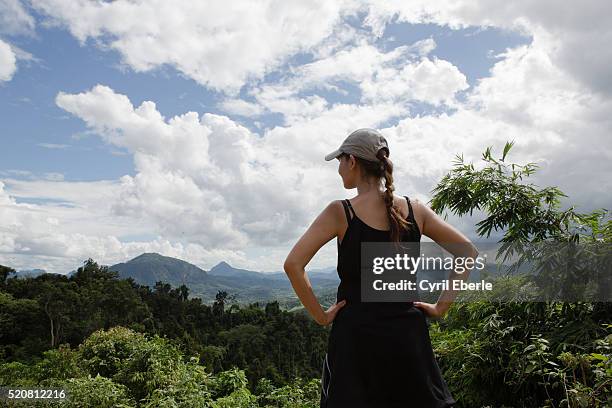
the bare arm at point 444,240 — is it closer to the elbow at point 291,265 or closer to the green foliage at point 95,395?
the elbow at point 291,265

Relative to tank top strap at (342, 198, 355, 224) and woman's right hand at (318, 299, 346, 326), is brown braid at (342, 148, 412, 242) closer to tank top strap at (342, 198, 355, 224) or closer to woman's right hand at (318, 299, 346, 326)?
tank top strap at (342, 198, 355, 224)

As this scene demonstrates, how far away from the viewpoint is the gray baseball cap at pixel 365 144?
1.28 m

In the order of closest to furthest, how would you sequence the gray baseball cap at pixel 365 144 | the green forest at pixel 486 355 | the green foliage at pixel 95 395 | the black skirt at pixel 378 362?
the black skirt at pixel 378 362, the gray baseball cap at pixel 365 144, the green forest at pixel 486 355, the green foliage at pixel 95 395

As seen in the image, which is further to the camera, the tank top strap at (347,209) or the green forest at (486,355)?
the green forest at (486,355)

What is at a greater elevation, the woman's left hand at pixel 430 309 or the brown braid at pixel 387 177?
the brown braid at pixel 387 177

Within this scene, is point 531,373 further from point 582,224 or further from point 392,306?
point 392,306

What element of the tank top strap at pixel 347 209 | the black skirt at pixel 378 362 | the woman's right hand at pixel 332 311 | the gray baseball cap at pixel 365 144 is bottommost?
the black skirt at pixel 378 362

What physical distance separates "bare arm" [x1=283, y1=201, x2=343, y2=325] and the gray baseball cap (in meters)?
0.14

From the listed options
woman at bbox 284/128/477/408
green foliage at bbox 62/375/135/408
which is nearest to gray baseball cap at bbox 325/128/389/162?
woman at bbox 284/128/477/408

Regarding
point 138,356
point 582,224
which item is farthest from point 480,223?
point 138,356

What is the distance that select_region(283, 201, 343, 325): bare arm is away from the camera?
1.22m

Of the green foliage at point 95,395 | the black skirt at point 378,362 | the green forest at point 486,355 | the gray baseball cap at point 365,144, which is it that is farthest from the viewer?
the green foliage at point 95,395

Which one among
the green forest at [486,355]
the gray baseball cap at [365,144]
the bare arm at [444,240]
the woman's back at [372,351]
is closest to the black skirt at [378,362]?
the woman's back at [372,351]

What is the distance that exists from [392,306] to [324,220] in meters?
0.26
